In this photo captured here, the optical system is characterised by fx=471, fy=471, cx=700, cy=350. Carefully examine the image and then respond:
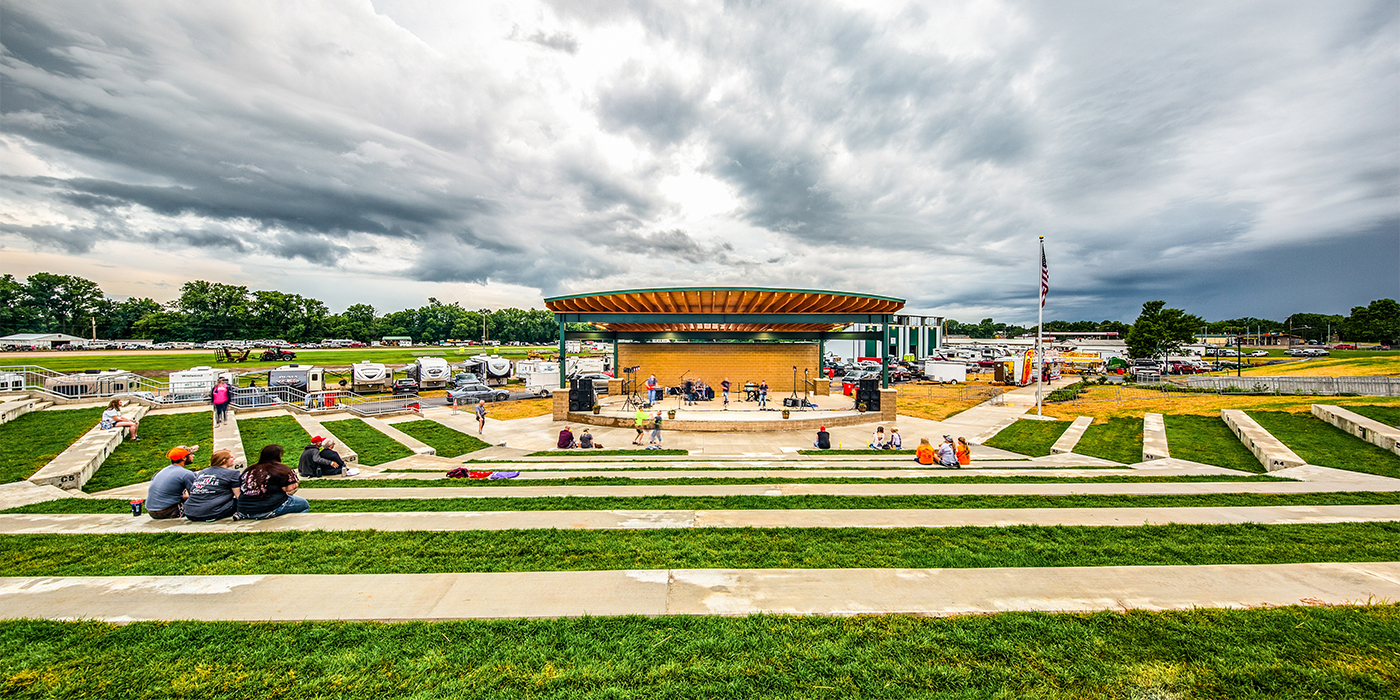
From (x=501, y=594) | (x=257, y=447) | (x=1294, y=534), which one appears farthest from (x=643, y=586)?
(x=257, y=447)

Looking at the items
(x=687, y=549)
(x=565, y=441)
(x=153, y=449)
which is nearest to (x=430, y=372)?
(x=153, y=449)

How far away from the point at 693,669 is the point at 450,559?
335 centimetres

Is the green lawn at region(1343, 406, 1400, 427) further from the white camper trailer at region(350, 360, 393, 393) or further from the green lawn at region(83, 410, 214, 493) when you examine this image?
the white camper trailer at region(350, 360, 393, 393)

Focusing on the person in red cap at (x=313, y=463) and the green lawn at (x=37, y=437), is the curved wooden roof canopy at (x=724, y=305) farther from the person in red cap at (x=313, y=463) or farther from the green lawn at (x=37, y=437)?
the green lawn at (x=37, y=437)

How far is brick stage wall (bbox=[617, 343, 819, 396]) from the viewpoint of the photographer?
3089 centimetres

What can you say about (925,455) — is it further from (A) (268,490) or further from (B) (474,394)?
(B) (474,394)

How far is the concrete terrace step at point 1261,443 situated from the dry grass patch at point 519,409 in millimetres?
26354

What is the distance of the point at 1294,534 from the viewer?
6.00 meters

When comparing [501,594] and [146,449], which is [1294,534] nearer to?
[501,594]

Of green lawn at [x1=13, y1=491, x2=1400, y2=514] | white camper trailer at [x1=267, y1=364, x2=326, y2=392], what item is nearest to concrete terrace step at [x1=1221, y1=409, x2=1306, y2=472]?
green lawn at [x1=13, y1=491, x2=1400, y2=514]

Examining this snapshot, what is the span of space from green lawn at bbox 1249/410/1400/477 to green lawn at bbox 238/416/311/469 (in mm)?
26477

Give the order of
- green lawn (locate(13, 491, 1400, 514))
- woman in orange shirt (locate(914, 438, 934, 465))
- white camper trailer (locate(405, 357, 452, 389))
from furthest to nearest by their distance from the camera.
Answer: white camper trailer (locate(405, 357, 452, 389))
woman in orange shirt (locate(914, 438, 934, 465))
green lawn (locate(13, 491, 1400, 514))

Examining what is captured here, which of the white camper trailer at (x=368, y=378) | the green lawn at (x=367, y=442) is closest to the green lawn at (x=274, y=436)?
the green lawn at (x=367, y=442)

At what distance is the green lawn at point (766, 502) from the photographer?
7496mm
